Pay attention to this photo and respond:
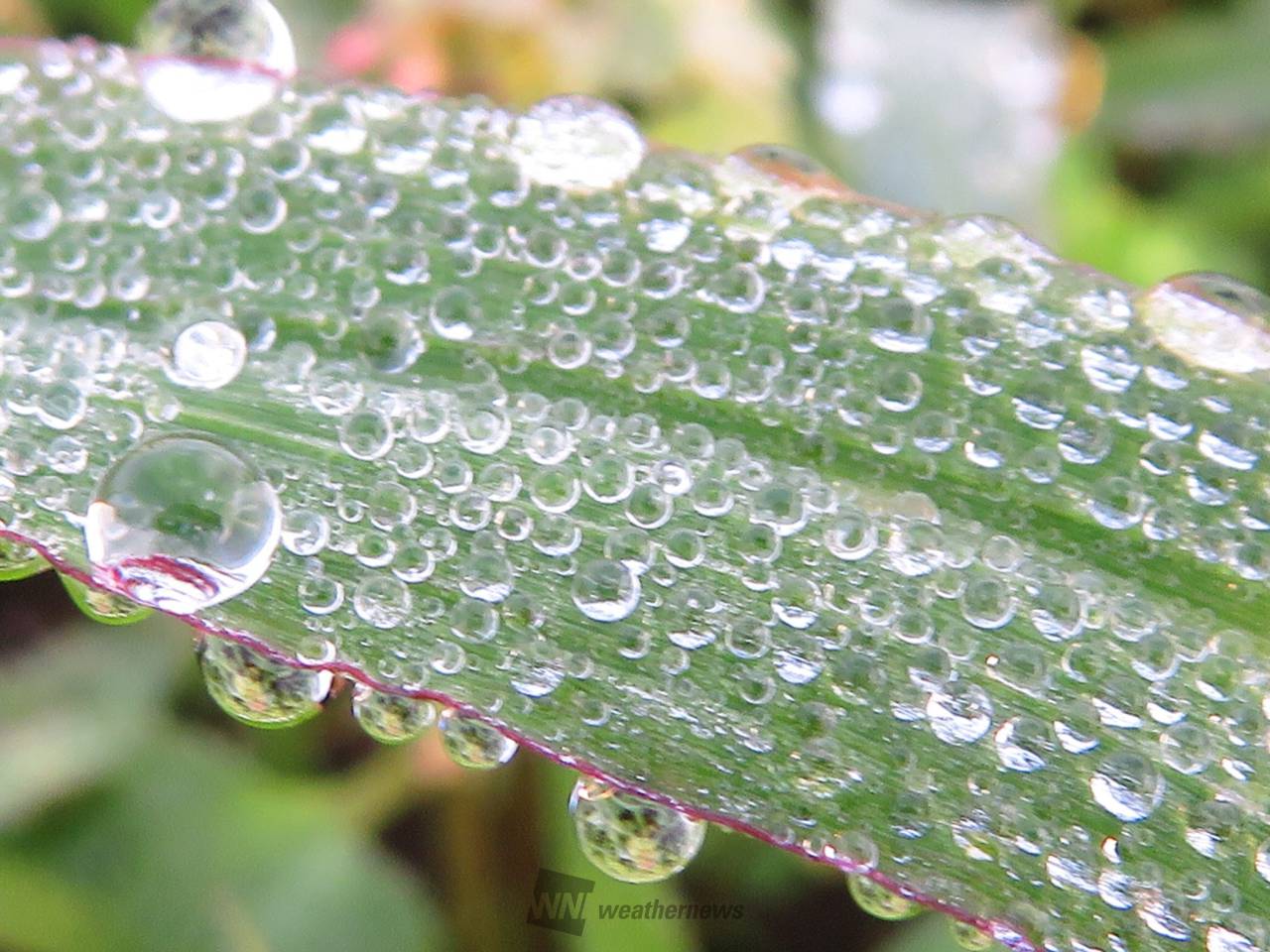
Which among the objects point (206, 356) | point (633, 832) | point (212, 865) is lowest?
point (212, 865)

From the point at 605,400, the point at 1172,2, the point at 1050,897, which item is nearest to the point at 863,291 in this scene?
the point at 605,400

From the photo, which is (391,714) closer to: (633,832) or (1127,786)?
(633,832)

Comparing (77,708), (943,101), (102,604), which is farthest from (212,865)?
(943,101)

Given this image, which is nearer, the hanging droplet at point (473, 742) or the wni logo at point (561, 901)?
the hanging droplet at point (473, 742)

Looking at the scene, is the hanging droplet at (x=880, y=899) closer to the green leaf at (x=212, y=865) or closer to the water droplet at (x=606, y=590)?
the water droplet at (x=606, y=590)

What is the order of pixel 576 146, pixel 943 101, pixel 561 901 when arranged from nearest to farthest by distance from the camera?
pixel 576 146, pixel 561 901, pixel 943 101

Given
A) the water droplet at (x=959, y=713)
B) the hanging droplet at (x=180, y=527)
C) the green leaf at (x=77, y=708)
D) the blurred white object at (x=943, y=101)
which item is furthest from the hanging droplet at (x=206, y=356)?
the blurred white object at (x=943, y=101)
